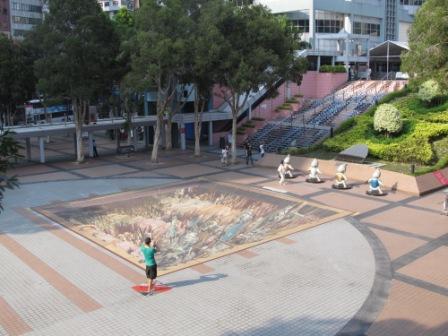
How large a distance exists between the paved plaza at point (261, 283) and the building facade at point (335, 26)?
1284 inches

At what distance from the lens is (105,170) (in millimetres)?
30750

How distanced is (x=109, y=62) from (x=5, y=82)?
383 inches

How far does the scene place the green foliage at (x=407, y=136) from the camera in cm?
2773

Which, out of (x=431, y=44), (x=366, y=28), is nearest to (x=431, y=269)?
(x=431, y=44)

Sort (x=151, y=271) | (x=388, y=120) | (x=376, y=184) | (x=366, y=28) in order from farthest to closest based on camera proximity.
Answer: (x=366, y=28)
(x=388, y=120)
(x=376, y=184)
(x=151, y=271)

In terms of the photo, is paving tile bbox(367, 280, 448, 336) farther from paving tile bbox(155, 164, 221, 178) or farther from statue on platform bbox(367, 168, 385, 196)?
paving tile bbox(155, 164, 221, 178)

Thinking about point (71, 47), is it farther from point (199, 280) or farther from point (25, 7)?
point (25, 7)

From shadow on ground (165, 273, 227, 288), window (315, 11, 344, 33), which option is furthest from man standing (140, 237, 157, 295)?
window (315, 11, 344, 33)

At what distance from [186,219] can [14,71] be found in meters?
23.1

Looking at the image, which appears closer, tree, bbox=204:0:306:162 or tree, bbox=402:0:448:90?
tree, bbox=402:0:448:90

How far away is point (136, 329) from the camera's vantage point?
11305 millimetres

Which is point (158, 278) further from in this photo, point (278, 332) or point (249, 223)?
point (249, 223)

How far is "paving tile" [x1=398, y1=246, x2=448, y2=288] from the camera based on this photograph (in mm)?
13844

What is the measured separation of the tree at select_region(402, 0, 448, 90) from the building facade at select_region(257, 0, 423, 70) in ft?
84.4
